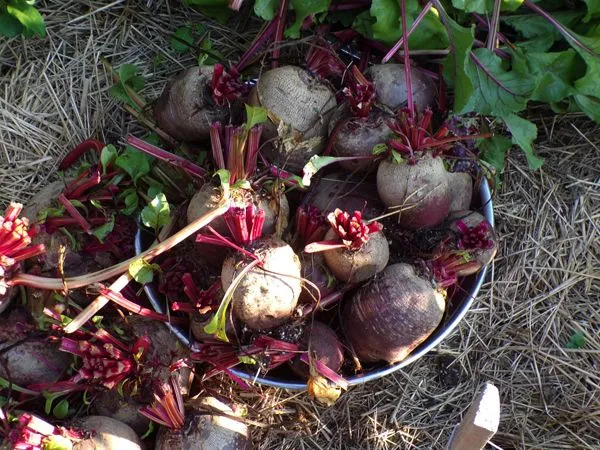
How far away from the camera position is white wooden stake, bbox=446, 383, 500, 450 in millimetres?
1098

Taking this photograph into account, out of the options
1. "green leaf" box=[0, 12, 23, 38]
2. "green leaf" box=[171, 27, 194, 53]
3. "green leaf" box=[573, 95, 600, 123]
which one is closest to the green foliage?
"green leaf" box=[171, 27, 194, 53]

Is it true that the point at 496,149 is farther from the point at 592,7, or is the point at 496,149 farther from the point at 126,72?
the point at 126,72

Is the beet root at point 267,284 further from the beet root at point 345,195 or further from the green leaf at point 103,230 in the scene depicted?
the green leaf at point 103,230

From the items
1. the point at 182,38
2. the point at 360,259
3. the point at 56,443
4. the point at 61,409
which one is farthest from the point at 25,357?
the point at 182,38

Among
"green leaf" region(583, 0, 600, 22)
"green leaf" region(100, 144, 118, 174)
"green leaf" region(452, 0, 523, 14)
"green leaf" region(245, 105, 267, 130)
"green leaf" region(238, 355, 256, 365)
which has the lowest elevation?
"green leaf" region(238, 355, 256, 365)

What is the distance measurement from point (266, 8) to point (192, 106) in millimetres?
327

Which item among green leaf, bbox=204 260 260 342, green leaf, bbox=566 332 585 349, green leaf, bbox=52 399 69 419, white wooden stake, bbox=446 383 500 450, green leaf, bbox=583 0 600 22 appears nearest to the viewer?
white wooden stake, bbox=446 383 500 450

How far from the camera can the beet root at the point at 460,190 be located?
5.30 feet

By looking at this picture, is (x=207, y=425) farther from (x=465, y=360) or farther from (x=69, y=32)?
(x=69, y=32)

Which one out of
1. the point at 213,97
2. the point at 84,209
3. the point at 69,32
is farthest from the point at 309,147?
the point at 69,32

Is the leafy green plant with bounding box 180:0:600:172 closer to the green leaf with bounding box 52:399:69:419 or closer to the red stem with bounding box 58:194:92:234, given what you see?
the red stem with bounding box 58:194:92:234

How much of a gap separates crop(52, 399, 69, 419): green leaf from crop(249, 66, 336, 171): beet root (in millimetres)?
800

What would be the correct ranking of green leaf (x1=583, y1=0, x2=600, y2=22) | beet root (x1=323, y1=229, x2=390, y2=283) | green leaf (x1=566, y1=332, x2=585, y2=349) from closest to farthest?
1. beet root (x1=323, y1=229, x2=390, y2=283)
2. green leaf (x1=583, y1=0, x2=600, y2=22)
3. green leaf (x1=566, y1=332, x2=585, y2=349)

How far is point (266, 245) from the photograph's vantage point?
4.70ft
